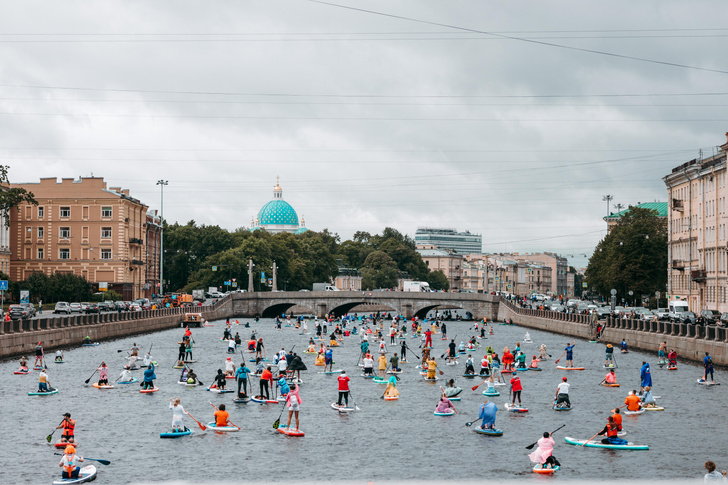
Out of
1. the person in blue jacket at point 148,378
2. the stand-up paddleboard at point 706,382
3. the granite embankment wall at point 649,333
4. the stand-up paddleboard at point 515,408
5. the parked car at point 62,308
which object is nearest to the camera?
the stand-up paddleboard at point 515,408

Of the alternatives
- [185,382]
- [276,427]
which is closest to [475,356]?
[185,382]

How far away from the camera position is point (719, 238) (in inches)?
3676

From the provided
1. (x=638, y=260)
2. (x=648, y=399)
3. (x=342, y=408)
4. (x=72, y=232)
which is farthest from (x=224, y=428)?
(x=72, y=232)

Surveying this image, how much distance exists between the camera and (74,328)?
74938 millimetres

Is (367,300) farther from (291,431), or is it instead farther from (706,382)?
(291,431)

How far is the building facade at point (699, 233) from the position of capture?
92.6 m

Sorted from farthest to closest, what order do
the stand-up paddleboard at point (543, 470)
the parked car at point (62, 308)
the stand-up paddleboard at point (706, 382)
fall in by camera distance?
the parked car at point (62, 308) → the stand-up paddleboard at point (706, 382) → the stand-up paddleboard at point (543, 470)

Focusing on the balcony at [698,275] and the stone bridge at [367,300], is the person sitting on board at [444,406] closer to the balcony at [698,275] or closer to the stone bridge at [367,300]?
the balcony at [698,275]

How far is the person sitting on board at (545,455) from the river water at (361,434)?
0.44 meters

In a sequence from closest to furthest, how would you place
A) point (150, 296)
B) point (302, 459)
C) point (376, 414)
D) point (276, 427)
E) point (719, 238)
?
1. point (302, 459)
2. point (276, 427)
3. point (376, 414)
4. point (719, 238)
5. point (150, 296)

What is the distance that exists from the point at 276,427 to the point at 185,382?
679 inches

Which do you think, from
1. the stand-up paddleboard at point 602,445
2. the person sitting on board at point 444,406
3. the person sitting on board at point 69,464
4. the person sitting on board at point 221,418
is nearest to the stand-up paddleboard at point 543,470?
the stand-up paddleboard at point 602,445

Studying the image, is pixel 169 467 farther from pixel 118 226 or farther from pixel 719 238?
pixel 118 226

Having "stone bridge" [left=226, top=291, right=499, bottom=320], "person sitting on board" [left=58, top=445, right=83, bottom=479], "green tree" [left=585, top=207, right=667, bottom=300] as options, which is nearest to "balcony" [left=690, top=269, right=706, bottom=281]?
"green tree" [left=585, top=207, right=667, bottom=300]
